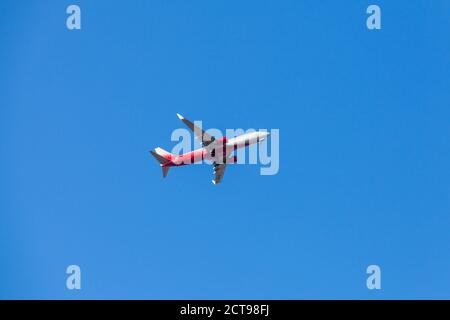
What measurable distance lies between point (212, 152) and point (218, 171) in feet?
26.9

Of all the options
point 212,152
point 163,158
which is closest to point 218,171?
point 212,152

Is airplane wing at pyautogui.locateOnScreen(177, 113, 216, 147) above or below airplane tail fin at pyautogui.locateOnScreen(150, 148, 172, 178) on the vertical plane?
above

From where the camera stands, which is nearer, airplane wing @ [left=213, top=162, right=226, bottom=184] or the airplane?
the airplane

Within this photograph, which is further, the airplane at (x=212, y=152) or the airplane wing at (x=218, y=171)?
the airplane wing at (x=218, y=171)

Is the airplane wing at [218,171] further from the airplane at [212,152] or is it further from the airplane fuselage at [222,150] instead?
the airplane fuselage at [222,150]

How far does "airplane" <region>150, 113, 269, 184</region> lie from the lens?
124 m

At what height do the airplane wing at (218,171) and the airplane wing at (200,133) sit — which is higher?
the airplane wing at (200,133)

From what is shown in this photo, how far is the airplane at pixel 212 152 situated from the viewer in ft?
407

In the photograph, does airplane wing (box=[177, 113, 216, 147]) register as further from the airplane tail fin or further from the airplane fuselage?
the airplane tail fin

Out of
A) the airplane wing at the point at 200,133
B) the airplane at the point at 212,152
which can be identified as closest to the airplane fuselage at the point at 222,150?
the airplane at the point at 212,152

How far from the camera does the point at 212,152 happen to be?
126 meters

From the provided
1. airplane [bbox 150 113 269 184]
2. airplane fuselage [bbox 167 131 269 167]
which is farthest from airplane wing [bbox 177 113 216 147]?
airplane fuselage [bbox 167 131 269 167]
